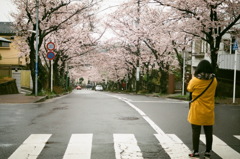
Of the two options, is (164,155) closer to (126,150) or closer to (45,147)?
(126,150)

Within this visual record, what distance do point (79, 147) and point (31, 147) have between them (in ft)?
2.89

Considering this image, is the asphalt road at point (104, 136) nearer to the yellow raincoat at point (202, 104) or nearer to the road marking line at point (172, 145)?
the road marking line at point (172, 145)

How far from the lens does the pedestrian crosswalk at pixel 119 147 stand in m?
5.10

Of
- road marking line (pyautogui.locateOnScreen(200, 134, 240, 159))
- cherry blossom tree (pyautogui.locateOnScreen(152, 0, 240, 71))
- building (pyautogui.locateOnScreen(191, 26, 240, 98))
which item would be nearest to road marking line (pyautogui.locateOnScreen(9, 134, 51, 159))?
road marking line (pyautogui.locateOnScreen(200, 134, 240, 159))

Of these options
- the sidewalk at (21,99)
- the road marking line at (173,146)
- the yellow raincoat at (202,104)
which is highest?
the yellow raincoat at (202,104)

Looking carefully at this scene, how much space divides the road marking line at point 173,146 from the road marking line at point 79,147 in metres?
1.42

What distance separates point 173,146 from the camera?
5.82 m

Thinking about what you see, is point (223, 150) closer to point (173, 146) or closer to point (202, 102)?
point (173, 146)

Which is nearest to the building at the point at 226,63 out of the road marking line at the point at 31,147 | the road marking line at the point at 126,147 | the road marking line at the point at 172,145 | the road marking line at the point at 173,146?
the road marking line at the point at 172,145

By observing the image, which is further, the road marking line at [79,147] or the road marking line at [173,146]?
the road marking line at [173,146]

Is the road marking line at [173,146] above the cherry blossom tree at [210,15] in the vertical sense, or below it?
below

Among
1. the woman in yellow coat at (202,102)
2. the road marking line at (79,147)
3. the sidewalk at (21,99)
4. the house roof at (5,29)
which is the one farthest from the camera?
the house roof at (5,29)

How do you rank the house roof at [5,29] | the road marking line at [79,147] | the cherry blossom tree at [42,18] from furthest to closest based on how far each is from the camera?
the house roof at [5,29]
the cherry blossom tree at [42,18]
the road marking line at [79,147]

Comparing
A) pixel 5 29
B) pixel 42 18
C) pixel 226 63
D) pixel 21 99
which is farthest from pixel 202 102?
pixel 5 29
